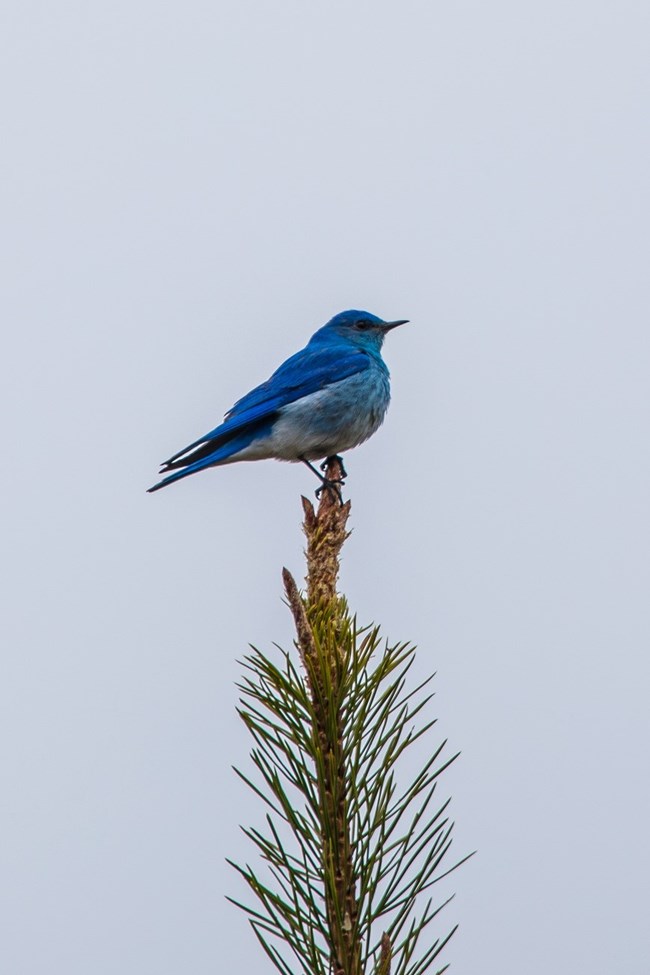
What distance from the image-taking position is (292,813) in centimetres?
224

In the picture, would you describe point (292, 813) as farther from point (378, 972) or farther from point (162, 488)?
point (162, 488)

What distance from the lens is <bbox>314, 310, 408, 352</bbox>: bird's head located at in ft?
29.3

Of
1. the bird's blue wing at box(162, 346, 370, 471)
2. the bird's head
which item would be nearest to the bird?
the bird's blue wing at box(162, 346, 370, 471)

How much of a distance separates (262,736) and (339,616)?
39 centimetres

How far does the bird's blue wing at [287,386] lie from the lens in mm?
7312

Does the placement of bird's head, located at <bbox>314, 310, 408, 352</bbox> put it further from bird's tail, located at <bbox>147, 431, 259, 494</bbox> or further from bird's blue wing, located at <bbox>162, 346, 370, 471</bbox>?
bird's tail, located at <bbox>147, 431, 259, 494</bbox>

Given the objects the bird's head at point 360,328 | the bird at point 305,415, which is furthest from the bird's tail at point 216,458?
the bird's head at point 360,328

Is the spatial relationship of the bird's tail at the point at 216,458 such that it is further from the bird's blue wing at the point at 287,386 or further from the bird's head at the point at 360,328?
the bird's head at the point at 360,328

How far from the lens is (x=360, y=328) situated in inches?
354

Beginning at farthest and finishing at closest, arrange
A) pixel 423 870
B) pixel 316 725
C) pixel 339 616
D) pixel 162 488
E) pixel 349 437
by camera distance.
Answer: pixel 349 437 → pixel 162 488 → pixel 339 616 → pixel 316 725 → pixel 423 870

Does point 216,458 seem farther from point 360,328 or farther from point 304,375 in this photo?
point 360,328

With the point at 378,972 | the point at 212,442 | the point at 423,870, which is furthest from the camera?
the point at 212,442

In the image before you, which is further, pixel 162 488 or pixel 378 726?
pixel 162 488

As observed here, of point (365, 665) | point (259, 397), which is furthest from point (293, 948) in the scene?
point (259, 397)
